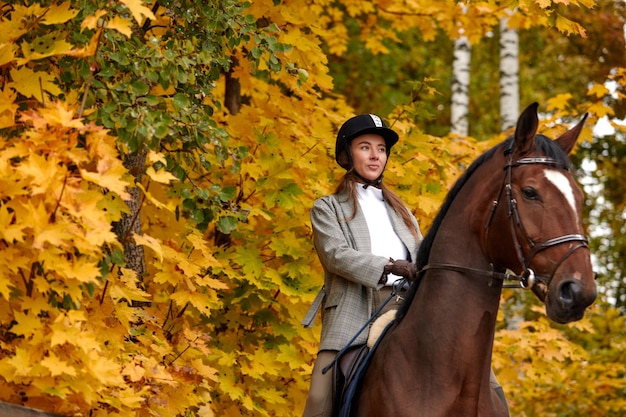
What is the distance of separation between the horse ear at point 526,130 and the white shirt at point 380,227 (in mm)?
1153

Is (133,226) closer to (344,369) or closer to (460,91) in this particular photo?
(344,369)

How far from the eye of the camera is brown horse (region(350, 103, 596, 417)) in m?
3.96

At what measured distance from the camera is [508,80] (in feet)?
43.4

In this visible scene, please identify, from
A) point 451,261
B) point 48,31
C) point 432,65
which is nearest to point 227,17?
point 48,31

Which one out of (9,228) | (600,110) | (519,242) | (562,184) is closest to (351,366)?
(519,242)

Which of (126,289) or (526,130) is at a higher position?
(526,130)

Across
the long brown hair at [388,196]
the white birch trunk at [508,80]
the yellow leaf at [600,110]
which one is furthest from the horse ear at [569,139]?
the white birch trunk at [508,80]

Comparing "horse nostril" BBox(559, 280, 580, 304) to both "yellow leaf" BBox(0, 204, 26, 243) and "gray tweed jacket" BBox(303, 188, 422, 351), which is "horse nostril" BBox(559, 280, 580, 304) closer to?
"gray tweed jacket" BBox(303, 188, 422, 351)

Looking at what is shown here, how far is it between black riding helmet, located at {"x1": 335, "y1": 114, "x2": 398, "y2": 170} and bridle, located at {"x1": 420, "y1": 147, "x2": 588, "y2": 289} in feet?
3.87

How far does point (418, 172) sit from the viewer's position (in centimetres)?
734

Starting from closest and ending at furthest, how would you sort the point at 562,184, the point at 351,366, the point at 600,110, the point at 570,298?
the point at 570,298, the point at 562,184, the point at 351,366, the point at 600,110

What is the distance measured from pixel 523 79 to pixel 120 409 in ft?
56.9

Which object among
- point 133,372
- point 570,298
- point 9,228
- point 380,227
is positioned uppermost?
point 380,227

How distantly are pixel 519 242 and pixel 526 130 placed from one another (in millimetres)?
511
